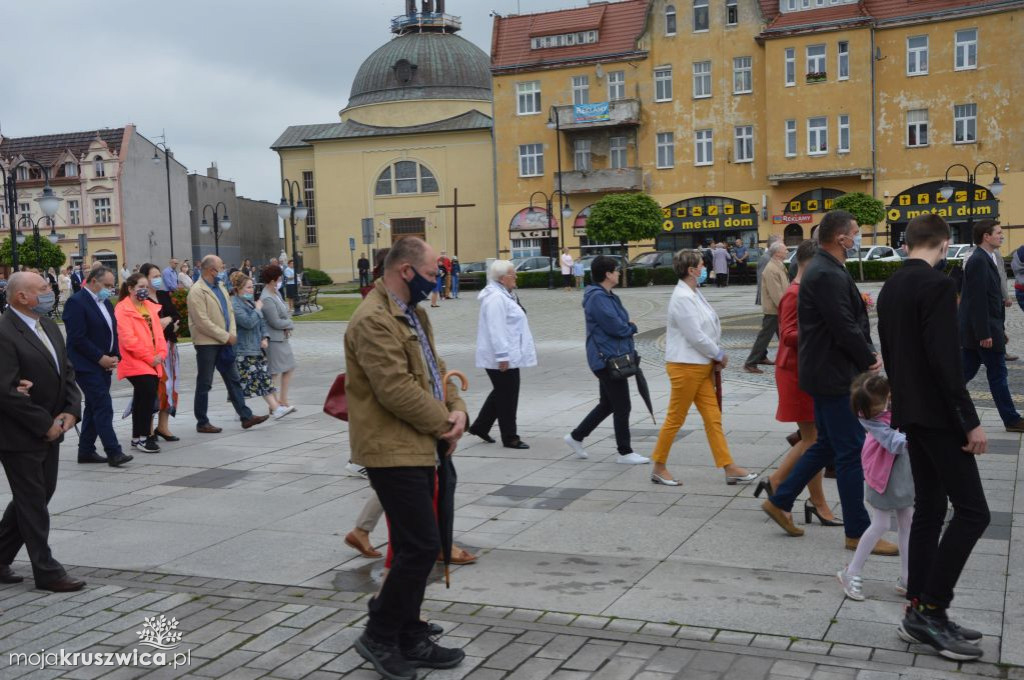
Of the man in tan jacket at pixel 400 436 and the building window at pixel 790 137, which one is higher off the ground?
the building window at pixel 790 137

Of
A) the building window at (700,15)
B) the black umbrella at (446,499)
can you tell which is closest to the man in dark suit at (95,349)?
the black umbrella at (446,499)

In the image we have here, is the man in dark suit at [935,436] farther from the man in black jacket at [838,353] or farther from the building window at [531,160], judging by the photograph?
the building window at [531,160]

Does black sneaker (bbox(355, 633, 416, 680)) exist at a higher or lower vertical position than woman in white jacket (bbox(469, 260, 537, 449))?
lower

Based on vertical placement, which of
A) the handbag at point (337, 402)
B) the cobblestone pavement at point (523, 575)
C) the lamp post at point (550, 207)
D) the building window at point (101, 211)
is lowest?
the cobblestone pavement at point (523, 575)

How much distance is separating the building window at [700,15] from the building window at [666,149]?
17.1 feet

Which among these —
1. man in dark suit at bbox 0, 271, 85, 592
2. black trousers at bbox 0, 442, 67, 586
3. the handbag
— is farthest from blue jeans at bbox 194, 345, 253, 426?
the handbag

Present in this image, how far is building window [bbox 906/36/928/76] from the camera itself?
48.0 meters

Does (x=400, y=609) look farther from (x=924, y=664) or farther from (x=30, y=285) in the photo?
(x=30, y=285)

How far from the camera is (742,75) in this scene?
2039 inches

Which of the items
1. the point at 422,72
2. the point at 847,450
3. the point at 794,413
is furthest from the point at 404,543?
the point at 422,72

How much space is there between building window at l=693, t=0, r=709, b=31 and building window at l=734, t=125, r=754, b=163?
5113mm

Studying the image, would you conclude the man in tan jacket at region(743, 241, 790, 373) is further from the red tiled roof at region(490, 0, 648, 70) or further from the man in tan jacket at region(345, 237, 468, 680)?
the red tiled roof at region(490, 0, 648, 70)

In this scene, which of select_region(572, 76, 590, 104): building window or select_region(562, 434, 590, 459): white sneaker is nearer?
select_region(562, 434, 590, 459): white sneaker

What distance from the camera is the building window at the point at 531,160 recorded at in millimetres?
57344
